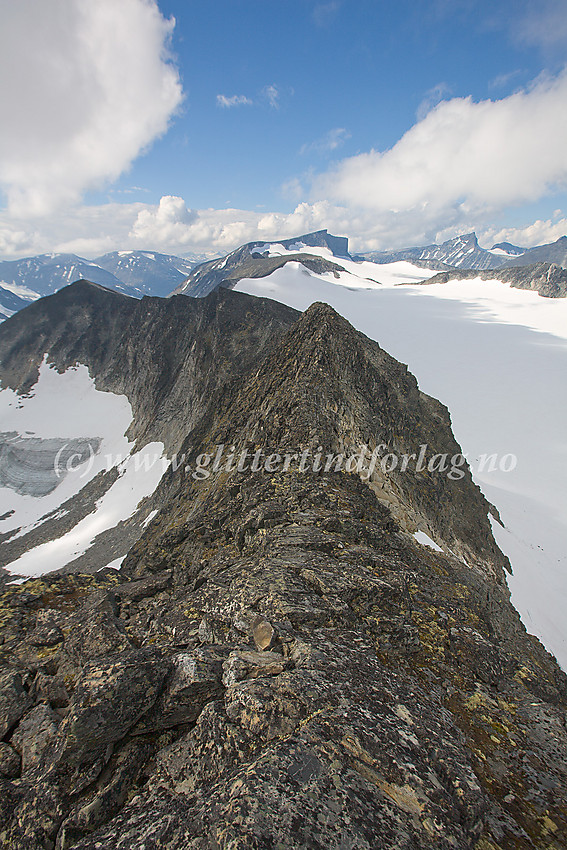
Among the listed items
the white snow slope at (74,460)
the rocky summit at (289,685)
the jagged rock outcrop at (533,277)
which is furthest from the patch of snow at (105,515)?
the jagged rock outcrop at (533,277)

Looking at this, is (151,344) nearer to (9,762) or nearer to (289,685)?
(9,762)

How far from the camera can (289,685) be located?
19.4ft

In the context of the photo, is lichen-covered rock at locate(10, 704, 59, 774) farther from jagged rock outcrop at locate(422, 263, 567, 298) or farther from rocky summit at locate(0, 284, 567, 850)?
jagged rock outcrop at locate(422, 263, 567, 298)

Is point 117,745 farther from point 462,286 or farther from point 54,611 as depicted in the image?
point 462,286

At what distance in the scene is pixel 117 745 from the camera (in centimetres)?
559

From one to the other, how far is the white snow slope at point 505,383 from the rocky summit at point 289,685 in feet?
52.0

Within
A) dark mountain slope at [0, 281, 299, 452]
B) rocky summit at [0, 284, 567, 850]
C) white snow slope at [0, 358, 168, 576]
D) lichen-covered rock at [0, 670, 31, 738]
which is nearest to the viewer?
rocky summit at [0, 284, 567, 850]

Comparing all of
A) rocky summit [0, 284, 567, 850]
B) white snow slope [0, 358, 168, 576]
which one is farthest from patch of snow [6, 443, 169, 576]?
rocky summit [0, 284, 567, 850]

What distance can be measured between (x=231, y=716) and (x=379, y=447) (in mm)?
14243

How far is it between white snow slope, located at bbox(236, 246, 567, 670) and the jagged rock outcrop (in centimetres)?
549

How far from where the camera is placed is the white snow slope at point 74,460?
124ft

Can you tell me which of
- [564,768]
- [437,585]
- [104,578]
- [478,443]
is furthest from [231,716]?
[478,443]

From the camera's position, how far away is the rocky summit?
4.45m

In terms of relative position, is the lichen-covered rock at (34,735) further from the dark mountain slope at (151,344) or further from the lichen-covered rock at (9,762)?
the dark mountain slope at (151,344)
